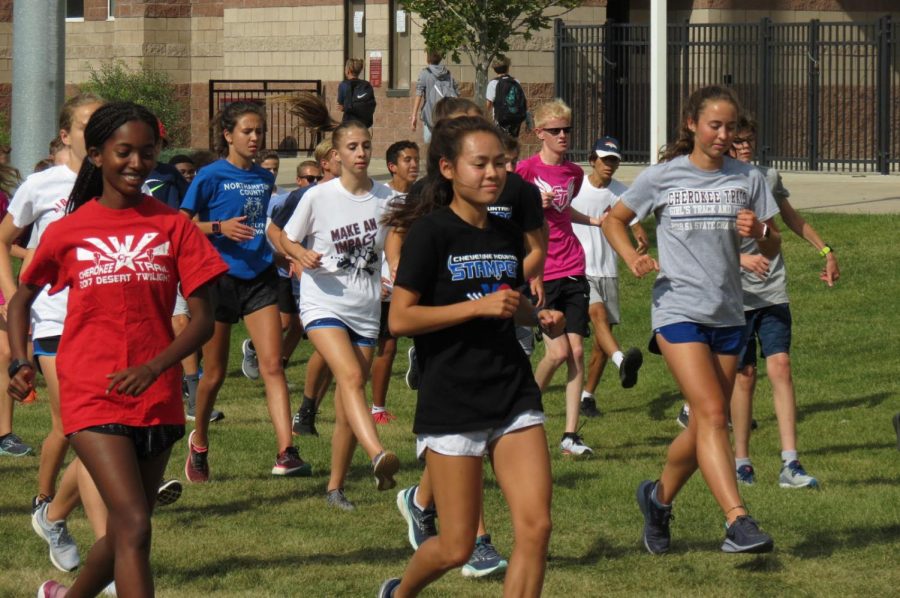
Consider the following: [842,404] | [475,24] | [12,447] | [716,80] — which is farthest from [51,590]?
[716,80]

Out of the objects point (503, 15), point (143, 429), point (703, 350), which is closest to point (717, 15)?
point (503, 15)

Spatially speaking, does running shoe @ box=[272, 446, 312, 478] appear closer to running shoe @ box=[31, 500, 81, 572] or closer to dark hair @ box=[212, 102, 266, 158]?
dark hair @ box=[212, 102, 266, 158]

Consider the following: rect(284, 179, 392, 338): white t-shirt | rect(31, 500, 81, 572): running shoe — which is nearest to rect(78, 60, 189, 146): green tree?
rect(284, 179, 392, 338): white t-shirt

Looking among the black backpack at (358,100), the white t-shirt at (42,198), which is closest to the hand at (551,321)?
the white t-shirt at (42,198)

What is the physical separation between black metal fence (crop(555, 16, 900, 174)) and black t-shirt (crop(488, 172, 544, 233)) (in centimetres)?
2052

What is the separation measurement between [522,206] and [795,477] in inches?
114

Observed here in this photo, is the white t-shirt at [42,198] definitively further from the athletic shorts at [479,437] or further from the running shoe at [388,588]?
the athletic shorts at [479,437]

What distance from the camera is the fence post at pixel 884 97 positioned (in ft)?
84.0

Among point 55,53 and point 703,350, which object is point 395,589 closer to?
point 703,350

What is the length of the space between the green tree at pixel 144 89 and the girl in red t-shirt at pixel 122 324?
2566 cm

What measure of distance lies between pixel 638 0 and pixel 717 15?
231 centimetres

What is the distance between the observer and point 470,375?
5.52 metres

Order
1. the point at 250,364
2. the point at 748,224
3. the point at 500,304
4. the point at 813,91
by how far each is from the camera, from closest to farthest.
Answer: the point at 500,304 → the point at 748,224 → the point at 250,364 → the point at 813,91

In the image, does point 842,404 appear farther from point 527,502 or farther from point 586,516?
point 527,502
